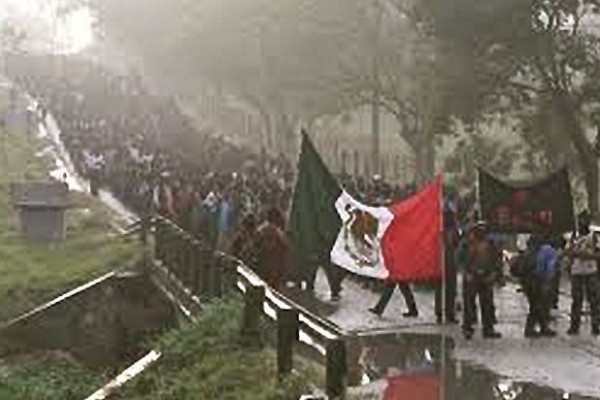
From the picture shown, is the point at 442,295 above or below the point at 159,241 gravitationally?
below

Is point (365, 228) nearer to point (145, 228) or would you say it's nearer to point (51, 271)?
point (51, 271)

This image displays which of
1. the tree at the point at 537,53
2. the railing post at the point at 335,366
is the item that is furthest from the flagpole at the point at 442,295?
the tree at the point at 537,53

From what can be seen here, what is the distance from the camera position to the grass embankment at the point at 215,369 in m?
12.2

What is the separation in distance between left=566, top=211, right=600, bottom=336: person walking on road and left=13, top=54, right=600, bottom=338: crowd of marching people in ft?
0.05

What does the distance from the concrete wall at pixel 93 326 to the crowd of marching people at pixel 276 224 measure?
70.0 inches

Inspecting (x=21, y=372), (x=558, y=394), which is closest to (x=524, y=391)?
(x=558, y=394)

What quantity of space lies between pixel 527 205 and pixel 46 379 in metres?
7.44

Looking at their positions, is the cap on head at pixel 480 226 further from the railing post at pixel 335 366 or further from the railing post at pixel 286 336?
the railing post at pixel 335 366

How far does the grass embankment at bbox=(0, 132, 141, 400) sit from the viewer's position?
18.3 m

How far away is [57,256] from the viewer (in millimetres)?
26984

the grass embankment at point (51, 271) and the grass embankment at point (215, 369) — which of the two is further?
the grass embankment at point (51, 271)

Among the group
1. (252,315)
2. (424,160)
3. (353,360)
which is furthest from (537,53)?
(252,315)

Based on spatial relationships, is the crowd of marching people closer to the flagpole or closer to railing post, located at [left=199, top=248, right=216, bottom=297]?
the flagpole

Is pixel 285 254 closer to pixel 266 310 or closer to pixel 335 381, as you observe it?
pixel 266 310
